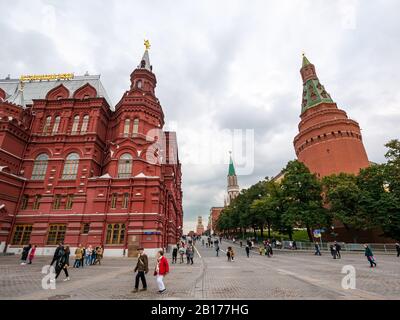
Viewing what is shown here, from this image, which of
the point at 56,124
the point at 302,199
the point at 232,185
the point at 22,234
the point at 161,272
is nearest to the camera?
the point at 161,272

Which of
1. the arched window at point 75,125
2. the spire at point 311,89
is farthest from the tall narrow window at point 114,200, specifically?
the spire at point 311,89

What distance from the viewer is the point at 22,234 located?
29.0 meters

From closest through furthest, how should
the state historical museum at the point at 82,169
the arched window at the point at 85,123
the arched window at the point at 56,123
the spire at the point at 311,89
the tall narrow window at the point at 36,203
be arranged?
the state historical museum at the point at 82,169 → the tall narrow window at the point at 36,203 → the arched window at the point at 85,123 → the arched window at the point at 56,123 → the spire at the point at 311,89

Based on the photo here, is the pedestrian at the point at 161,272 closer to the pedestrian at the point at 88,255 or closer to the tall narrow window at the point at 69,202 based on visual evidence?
the pedestrian at the point at 88,255

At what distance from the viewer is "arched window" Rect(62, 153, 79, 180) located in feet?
104

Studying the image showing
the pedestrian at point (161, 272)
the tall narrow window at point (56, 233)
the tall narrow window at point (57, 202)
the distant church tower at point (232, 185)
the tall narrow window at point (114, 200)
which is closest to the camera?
the pedestrian at point (161, 272)

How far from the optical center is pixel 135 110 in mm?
35500

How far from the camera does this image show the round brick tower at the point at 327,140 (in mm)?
48500

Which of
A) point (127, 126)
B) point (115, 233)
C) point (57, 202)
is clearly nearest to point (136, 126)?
point (127, 126)

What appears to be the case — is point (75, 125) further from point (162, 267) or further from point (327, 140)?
point (327, 140)

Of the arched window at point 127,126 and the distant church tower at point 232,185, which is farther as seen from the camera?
the distant church tower at point 232,185

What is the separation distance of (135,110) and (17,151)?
17260 millimetres

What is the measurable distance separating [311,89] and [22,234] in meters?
70.4

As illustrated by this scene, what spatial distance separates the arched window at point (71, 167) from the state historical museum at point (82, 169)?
151mm
